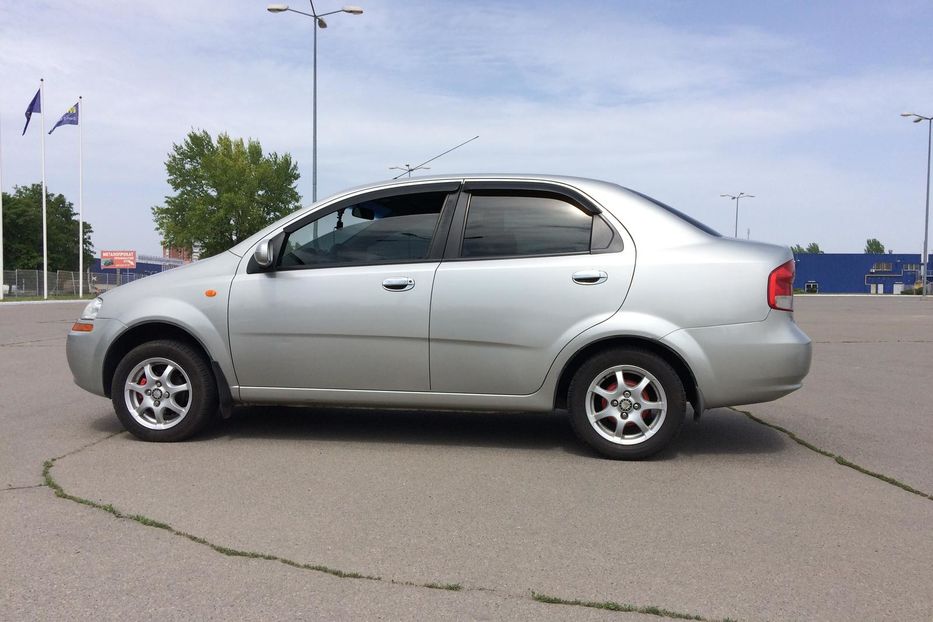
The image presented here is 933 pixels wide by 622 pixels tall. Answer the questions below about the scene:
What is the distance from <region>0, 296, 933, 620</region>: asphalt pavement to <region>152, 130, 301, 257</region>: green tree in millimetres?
54089

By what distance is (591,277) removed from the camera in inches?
188

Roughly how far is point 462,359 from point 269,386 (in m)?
1.32

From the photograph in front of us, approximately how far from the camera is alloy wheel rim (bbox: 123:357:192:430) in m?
5.25

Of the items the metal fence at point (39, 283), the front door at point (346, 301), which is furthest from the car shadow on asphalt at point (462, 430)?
the metal fence at point (39, 283)

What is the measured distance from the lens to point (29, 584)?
2.88 meters

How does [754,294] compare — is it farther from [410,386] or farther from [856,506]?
[410,386]

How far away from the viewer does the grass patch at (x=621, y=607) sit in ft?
8.79

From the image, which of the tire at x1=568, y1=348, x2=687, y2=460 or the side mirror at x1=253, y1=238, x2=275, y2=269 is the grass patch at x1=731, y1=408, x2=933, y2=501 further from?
the side mirror at x1=253, y1=238, x2=275, y2=269

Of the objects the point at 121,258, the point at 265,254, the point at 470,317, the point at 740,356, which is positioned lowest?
the point at 740,356

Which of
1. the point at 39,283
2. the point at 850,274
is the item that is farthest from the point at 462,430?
the point at 850,274

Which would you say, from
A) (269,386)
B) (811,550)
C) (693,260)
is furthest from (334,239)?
(811,550)

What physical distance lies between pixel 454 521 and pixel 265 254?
2.32 meters

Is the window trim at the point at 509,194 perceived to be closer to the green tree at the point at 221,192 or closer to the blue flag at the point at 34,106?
the blue flag at the point at 34,106

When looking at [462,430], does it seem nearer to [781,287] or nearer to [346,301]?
[346,301]
